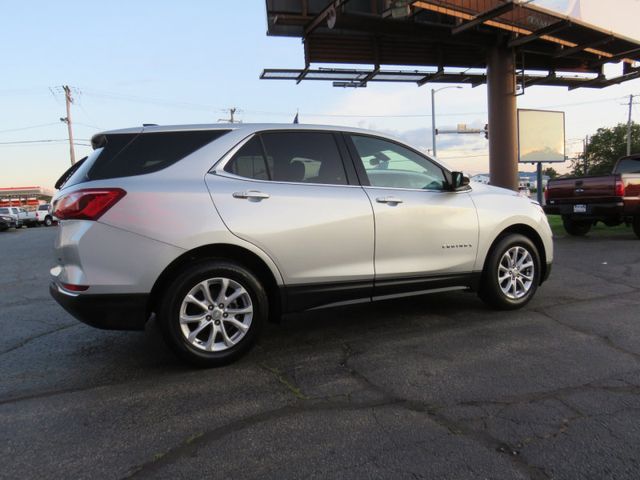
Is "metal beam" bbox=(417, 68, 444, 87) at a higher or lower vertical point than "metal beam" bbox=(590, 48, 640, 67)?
lower

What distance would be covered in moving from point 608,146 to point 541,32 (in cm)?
6689

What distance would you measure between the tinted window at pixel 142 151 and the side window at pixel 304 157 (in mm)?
514

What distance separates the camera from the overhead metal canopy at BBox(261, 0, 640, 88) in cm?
1049

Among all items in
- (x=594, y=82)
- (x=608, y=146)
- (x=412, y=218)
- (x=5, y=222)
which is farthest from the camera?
(x=608, y=146)

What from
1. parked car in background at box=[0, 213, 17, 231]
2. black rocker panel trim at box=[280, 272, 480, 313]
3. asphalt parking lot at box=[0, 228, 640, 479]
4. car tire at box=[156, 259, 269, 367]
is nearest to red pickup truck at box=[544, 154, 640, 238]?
asphalt parking lot at box=[0, 228, 640, 479]

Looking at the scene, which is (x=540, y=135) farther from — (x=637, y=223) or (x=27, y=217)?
(x=27, y=217)

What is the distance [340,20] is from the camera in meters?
10.8

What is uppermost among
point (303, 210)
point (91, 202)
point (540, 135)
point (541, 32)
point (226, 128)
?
point (541, 32)

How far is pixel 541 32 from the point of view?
439 inches

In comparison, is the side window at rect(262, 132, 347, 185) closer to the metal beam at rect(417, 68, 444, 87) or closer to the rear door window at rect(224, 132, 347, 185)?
the rear door window at rect(224, 132, 347, 185)

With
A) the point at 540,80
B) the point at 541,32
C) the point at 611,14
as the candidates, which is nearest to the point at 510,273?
the point at 541,32

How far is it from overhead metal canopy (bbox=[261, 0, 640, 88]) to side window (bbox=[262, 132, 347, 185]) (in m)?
6.63

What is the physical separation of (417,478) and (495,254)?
121 inches

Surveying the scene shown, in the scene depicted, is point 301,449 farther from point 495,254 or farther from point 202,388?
point 495,254
